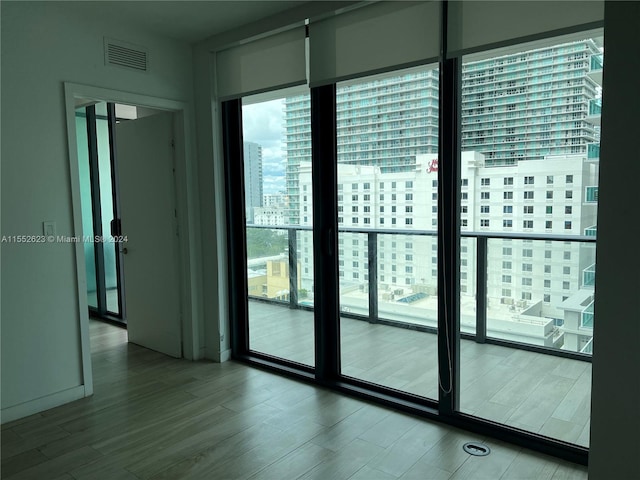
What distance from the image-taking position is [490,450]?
102 inches

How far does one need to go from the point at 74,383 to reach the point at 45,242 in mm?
1047

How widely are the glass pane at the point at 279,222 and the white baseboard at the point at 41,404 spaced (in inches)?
55.5

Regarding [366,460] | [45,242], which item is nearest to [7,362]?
[45,242]

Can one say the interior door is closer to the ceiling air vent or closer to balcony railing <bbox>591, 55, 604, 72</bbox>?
the ceiling air vent

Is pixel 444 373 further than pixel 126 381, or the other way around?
pixel 126 381

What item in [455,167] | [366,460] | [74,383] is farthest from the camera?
[74,383]

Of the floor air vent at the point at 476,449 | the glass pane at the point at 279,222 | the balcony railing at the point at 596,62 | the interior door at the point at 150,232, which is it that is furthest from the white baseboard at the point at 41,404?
the balcony railing at the point at 596,62

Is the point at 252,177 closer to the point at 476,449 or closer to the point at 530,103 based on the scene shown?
the point at 530,103

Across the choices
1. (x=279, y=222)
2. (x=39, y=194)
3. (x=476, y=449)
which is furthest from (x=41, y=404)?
(x=476, y=449)

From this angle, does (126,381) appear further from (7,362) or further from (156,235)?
(156,235)

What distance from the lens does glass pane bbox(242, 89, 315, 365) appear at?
3631mm

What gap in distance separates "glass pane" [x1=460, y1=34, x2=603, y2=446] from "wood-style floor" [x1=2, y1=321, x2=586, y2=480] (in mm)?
477

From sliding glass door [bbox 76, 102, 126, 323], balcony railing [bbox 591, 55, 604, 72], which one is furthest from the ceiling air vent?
balcony railing [bbox 591, 55, 604, 72]

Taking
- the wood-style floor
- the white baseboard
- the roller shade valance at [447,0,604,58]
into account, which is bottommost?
the wood-style floor
